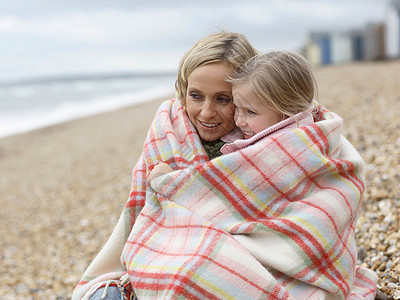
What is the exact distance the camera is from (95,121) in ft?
62.4

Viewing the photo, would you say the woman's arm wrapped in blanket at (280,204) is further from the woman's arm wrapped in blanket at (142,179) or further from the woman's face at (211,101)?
→ the woman's face at (211,101)

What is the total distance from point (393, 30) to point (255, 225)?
23953mm

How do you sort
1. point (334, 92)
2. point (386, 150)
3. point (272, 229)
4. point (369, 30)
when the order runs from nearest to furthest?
point (272, 229)
point (386, 150)
point (334, 92)
point (369, 30)

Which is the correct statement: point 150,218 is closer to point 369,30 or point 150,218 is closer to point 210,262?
point 210,262

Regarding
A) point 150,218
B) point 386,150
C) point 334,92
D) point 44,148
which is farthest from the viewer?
point 44,148

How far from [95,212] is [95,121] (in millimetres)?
12455

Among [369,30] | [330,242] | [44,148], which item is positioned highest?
[330,242]

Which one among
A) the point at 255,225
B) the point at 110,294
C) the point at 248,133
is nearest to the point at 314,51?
→ the point at 248,133

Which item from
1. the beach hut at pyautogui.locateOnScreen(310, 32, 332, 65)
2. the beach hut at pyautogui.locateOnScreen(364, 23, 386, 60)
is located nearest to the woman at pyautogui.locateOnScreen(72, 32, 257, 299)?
the beach hut at pyautogui.locateOnScreen(364, 23, 386, 60)

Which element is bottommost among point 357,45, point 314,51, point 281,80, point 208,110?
point 314,51

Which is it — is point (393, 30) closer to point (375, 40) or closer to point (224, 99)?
point (375, 40)

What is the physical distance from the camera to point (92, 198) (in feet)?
25.2

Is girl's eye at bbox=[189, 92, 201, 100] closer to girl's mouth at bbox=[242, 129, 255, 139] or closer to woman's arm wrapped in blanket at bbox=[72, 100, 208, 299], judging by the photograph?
woman's arm wrapped in blanket at bbox=[72, 100, 208, 299]

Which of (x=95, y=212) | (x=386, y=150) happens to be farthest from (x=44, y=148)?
(x=386, y=150)
